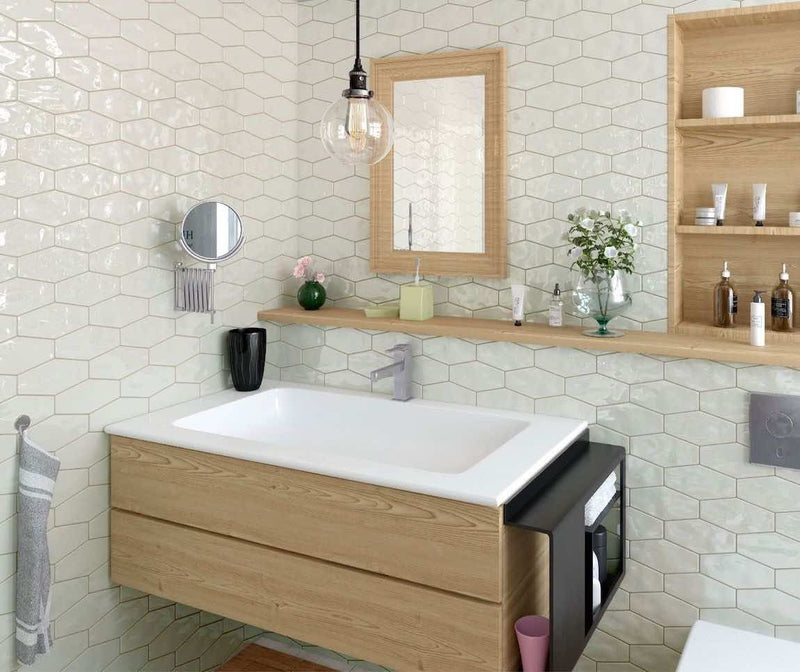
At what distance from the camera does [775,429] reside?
6.35 ft

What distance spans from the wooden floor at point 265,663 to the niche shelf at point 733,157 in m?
1.67

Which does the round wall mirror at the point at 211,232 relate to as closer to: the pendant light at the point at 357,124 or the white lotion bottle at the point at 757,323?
the pendant light at the point at 357,124

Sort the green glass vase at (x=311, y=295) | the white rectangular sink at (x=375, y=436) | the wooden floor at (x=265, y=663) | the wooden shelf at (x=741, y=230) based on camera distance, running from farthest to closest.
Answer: the green glass vase at (x=311, y=295), the wooden floor at (x=265, y=663), the wooden shelf at (x=741, y=230), the white rectangular sink at (x=375, y=436)

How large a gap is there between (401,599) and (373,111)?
1.18m

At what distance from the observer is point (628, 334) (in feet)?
7.29

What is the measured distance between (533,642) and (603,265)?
1063 millimetres

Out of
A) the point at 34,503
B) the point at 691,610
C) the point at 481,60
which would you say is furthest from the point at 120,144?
the point at 691,610

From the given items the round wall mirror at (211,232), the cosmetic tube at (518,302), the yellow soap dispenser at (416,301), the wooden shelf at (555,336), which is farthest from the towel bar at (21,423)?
the cosmetic tube at (518,302)

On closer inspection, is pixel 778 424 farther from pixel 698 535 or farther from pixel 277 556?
pixel 277 556

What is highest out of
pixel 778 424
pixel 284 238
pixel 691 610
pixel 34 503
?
pixel 284 238

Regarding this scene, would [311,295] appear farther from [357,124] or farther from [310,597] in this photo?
[310,597]

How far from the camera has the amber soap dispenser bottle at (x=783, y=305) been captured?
82.4 inches

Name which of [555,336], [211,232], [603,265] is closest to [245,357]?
[211,232]

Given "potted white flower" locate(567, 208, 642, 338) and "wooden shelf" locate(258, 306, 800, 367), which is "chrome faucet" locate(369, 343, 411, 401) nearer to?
"wooden shelf" locate(258, 306, 800, 367)
